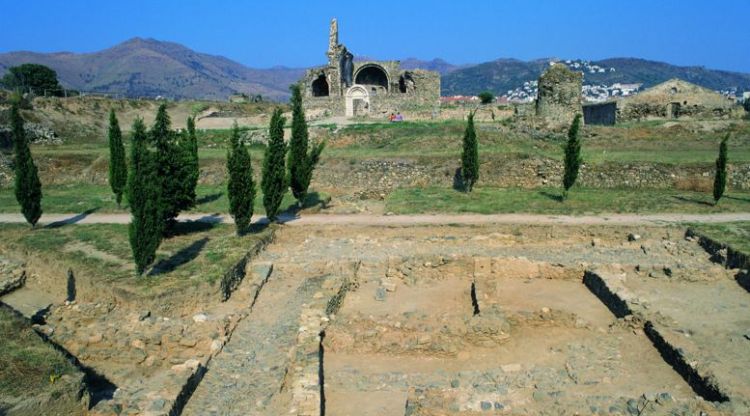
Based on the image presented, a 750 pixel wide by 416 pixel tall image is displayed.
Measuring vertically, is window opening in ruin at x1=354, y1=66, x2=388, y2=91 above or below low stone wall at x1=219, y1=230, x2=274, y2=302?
above

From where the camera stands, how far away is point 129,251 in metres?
16.3

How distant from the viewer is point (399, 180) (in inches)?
1084

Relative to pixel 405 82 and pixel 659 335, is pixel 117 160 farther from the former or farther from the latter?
pixel 405 82

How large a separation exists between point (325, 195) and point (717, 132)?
22991mm

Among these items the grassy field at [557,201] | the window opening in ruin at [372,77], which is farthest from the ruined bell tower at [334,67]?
the grassy field at [557,201]

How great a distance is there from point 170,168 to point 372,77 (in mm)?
36963

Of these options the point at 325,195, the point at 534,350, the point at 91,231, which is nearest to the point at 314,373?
the point at 534,350

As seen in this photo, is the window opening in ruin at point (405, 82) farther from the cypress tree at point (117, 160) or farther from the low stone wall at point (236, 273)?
the low stone wall at point (236, 273)

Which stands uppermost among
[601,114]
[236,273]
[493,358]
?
[601,114]

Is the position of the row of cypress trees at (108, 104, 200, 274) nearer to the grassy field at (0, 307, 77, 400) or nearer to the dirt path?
the dirt path

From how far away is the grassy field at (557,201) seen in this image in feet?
70.6

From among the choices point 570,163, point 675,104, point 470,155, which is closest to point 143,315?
point 470,155

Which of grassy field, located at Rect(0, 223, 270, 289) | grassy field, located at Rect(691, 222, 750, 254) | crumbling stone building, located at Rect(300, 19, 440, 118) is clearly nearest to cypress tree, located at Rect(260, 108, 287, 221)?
grassy field, located at Rect(0, 223, 270, 289)

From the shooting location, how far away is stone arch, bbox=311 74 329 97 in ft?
164
